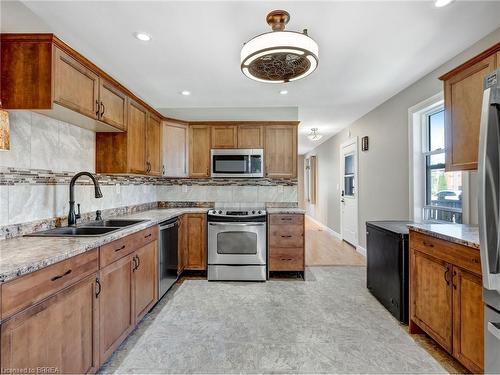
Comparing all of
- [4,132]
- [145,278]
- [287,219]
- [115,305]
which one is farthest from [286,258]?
[4,132]

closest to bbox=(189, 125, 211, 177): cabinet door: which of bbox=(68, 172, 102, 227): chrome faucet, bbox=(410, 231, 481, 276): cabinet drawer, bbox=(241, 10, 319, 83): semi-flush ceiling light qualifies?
bbox=(68, 172, 102, 227): chrome faucet

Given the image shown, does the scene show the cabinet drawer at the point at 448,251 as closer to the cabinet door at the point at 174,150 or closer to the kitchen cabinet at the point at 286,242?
the kitchen cabinet at the point at 286,242

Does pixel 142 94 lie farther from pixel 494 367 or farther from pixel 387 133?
pixel 494 367

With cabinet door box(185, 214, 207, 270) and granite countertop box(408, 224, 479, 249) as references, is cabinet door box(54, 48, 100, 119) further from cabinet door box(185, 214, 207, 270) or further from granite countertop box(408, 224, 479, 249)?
granite countertop box(408, 224, 479, 249)

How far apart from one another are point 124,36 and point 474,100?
274 cm

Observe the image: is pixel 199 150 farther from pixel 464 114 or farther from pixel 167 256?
pixel 464 114

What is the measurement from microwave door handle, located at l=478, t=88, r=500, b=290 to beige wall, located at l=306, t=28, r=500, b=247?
5.31 feet

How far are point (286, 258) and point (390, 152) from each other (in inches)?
85.0

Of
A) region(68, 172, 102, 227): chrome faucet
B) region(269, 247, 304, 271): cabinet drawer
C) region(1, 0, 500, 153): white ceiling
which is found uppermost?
region(1, 0, 500, 153): white ceiling

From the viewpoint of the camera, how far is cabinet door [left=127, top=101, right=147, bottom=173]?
110 inches

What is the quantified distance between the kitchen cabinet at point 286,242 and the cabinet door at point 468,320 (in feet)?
6.20

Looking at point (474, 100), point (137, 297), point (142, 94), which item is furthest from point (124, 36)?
point (474, 100)

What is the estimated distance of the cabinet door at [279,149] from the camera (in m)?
3.88

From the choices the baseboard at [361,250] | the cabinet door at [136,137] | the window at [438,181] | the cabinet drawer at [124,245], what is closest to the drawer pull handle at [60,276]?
the cabinet drawer at [124,245]
